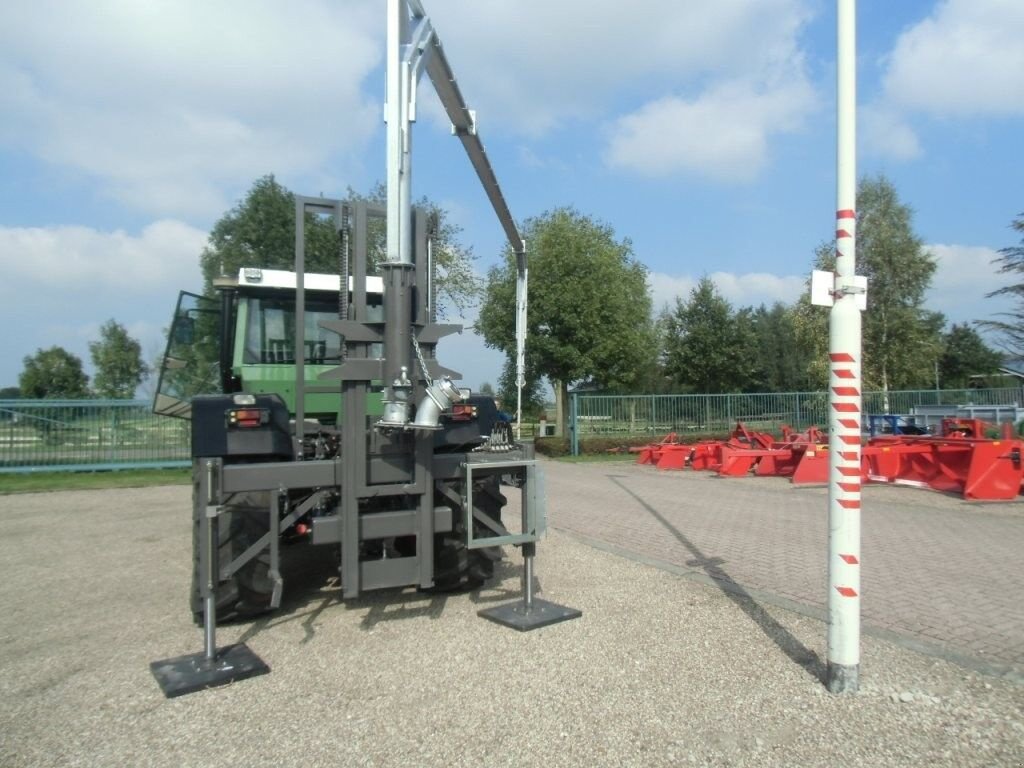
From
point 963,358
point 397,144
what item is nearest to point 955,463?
point 397,144

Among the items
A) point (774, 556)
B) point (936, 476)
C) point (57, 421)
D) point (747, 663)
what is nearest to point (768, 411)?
point (936, 476)

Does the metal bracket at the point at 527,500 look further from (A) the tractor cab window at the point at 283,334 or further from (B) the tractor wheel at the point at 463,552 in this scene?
(A) the tractor cab window at the point at 283,334

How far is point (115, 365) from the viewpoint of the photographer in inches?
1511

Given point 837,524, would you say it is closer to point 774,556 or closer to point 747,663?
point 747,663

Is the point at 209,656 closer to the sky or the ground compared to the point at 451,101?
closer to the ground

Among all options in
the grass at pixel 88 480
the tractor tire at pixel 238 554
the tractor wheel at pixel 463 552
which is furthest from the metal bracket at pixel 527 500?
the grass at pixel 88 480

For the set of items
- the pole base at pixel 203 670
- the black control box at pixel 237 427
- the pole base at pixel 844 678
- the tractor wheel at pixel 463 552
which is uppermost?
the black control box at pixel 237 427

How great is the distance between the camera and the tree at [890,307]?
34.2m

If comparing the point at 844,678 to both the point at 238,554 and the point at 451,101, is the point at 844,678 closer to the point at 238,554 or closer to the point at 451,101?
the point at 238,554

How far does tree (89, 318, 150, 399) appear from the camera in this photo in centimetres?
3822

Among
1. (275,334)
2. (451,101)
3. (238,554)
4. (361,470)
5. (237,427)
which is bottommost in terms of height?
(238,554)

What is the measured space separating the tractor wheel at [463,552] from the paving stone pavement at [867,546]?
7.38ft

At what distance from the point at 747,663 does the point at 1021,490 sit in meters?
10.4

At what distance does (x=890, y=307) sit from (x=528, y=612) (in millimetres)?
33418
